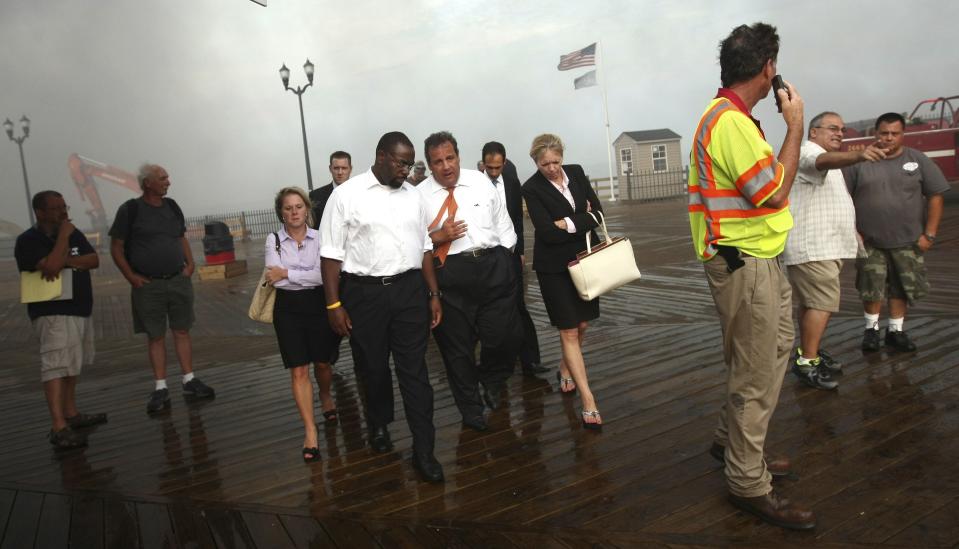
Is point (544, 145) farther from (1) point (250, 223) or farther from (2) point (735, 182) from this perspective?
(1) point (250, 223)

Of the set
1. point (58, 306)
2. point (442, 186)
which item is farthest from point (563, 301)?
point (58, 306)

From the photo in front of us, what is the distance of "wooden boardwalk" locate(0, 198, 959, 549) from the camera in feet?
9.39

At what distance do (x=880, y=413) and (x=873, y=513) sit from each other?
123 cm

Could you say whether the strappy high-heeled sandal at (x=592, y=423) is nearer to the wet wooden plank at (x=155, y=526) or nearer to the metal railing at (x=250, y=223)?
the wet wooden plank at (x=155, y=526)

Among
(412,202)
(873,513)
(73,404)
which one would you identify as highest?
(412,202)

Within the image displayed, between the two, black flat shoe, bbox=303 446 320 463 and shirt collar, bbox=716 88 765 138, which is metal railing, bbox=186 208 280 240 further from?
shirt collar, bbox=716 88 765 138

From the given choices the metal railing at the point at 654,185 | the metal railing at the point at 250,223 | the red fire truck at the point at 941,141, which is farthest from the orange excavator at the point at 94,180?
the red fire truck at the point at 941,141

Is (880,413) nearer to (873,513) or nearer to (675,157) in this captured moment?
(873,513)

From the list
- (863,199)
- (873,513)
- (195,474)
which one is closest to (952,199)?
(863,199)

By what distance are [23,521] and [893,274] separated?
5.41 metres

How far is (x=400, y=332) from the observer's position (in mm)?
3682

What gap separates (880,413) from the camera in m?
3.80

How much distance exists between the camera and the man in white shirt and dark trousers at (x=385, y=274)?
358 cm

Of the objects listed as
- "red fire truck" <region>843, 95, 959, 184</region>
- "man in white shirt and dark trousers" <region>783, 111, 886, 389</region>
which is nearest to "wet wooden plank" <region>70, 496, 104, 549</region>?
"man in white shirt and dark trousers" <region>783, 111, 886, 389</region>
